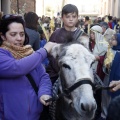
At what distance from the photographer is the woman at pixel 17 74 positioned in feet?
9.45

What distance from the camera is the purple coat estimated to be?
2865 millimetres

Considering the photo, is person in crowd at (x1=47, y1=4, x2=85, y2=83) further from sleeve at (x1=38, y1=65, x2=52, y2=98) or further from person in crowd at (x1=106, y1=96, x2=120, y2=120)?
person in crowd at (x1=106, y1=96, x2=120, y2=120)

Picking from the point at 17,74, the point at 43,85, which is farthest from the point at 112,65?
the point at 17,74

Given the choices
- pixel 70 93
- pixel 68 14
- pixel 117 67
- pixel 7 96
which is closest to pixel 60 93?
pixel 70 93

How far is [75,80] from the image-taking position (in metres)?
2.98

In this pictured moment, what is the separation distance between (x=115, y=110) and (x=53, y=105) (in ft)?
4.76

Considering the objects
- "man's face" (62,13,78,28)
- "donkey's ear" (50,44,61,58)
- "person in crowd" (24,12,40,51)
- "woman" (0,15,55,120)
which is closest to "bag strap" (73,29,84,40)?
"man's face" (62,13,78,28)

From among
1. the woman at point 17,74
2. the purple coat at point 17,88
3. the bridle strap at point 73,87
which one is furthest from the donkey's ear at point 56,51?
the bridle strap at point 73,87

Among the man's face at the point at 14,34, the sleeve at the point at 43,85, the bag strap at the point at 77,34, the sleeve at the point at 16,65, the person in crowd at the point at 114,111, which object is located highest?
the man's face at the point at 14,34

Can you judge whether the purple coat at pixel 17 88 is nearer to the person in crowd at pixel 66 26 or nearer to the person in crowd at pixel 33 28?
the person in crowd at pixel 66 26

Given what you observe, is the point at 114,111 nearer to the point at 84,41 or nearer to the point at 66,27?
the point at 84,41

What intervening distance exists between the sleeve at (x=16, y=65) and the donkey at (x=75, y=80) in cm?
34

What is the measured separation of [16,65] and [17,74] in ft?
0.27

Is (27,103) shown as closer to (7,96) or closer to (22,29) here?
(7,96)
